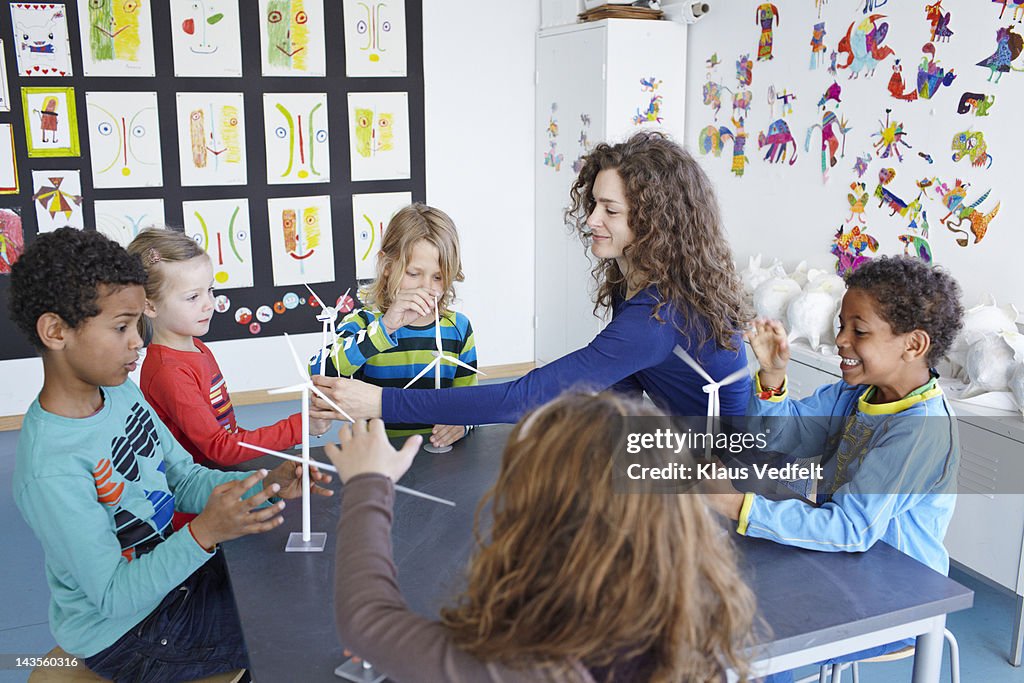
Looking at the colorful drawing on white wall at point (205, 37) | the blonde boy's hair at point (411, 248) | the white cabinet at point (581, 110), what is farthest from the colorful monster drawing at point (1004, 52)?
the colorful drawing on white wall at point (205, 37)

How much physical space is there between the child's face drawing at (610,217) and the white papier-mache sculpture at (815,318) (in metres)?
1.50

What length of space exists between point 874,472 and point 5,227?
159 inches

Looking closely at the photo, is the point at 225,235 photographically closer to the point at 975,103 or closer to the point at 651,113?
the point at 651,113

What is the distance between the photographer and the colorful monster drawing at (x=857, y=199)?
140 inches

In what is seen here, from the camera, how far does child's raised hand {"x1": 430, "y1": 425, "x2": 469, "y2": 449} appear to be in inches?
78.1

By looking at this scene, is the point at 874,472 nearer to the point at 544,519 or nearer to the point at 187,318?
the point at 544,519

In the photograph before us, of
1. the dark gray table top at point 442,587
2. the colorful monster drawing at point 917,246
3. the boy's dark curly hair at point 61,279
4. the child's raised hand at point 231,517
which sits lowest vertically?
the dark gray table top at point 442,587

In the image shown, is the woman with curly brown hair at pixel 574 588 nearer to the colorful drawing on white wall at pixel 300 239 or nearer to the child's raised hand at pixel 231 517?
the child's raised hand at pixel 231 517

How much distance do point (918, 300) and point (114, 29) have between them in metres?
3.83

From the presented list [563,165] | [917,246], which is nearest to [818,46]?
[917,246]

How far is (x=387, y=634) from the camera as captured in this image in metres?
1.00

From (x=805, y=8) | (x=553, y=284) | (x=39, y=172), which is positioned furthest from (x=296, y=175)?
(x=805, y=8)

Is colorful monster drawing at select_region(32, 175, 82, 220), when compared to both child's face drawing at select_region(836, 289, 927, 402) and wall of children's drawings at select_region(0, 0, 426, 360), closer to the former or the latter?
wall of children's drawings at select_region(0, 0, 426, 360)

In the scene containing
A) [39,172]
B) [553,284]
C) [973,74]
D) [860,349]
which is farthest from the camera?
[553,284]
